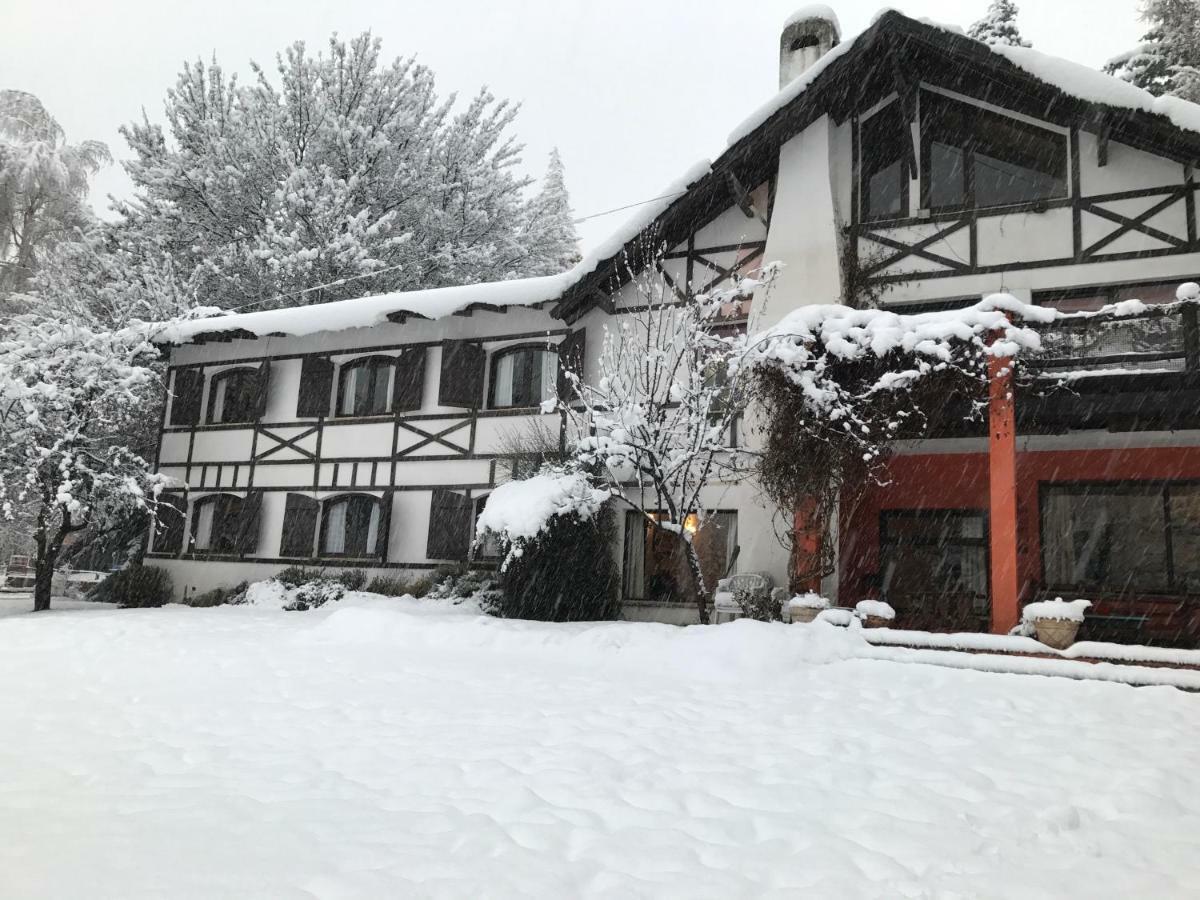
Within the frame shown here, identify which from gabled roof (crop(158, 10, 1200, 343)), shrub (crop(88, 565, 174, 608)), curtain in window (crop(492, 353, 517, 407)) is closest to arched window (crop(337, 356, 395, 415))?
gabled roof (crop(158, 10, 1200, 343))

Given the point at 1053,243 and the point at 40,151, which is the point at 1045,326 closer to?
the point at 1053,243

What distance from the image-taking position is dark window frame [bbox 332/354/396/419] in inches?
576

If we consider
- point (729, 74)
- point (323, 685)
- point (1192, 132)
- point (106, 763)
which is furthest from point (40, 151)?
point (729, 74)

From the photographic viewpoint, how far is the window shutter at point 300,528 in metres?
14.5

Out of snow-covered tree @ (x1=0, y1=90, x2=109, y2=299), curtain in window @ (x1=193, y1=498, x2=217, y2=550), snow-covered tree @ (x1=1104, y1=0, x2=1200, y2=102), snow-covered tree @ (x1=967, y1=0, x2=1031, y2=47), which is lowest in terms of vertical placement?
curtain in window @ (x1=193, y1=498, x2=217, y2=550)

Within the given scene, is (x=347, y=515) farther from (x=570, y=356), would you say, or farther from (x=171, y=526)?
(x=570, y=356)

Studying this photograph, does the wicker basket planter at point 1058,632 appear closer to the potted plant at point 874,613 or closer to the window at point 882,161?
the potted plant at point 874,613

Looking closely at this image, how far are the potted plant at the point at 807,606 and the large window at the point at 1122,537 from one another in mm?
4127

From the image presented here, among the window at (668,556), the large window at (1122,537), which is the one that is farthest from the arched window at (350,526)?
the large window at (1122,537)

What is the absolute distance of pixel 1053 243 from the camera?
34.3 ft

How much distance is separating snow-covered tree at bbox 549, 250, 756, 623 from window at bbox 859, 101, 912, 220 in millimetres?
2716

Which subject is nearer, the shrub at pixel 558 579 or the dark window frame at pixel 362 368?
the shrub at pixel 558 579

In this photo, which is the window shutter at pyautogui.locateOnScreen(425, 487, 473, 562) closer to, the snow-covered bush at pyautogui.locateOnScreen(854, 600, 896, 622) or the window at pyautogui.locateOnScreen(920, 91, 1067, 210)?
the snow-covered bush at pyautogui.locateOnScreen(854, 600, 896, 622)

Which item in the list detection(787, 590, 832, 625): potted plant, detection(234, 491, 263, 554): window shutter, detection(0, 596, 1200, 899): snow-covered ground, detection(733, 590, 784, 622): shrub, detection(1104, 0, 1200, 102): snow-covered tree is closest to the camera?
detection(0, 596, 1200, 899): snow-covered ground
